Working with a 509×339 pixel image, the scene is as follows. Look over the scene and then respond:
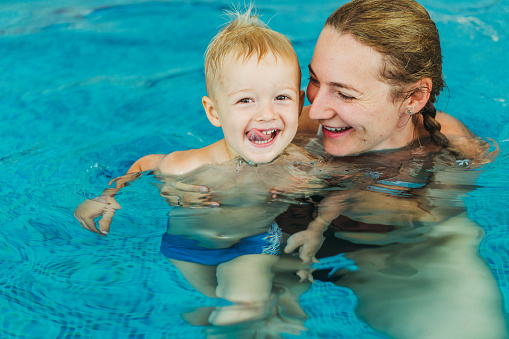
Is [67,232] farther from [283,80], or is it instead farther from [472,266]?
[472,266]

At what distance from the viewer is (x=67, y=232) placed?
3.11 meters

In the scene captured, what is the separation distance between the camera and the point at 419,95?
3129 mm

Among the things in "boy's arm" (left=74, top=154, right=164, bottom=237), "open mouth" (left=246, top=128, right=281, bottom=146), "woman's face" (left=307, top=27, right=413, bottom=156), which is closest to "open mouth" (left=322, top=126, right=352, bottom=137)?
"woman's face" (left=307, top=27, right=413, bottom=156)

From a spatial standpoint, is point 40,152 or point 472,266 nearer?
point 472,266

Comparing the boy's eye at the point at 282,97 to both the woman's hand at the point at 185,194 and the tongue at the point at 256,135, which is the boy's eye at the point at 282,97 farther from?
the woman's hand at the point at 185,194

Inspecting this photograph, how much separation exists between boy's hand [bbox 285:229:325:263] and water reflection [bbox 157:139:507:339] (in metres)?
0.04

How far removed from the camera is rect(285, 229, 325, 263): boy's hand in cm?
277

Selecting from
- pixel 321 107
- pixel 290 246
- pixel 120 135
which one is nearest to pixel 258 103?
pixel 321 107

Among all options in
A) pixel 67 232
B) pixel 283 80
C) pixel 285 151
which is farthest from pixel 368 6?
pixel 67 232

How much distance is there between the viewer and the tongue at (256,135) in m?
2.85

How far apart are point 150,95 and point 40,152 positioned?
137 centimetres

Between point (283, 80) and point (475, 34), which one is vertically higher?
point (283, 80)

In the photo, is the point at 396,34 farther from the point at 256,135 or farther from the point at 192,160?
the point at 192,160

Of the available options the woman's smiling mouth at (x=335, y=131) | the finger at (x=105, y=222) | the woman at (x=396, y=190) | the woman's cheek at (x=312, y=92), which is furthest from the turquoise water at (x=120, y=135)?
the woman's cheek at (x=312, y=92)
